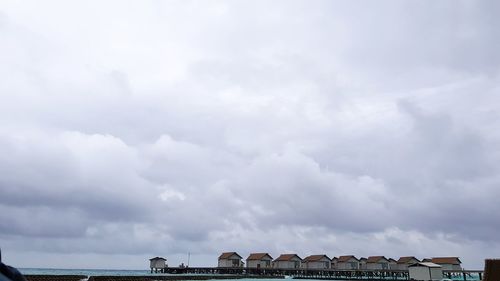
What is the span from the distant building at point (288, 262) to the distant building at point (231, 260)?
9.30m

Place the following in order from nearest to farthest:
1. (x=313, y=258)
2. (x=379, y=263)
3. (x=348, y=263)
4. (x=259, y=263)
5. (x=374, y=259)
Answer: (x=379, y=263)
(x=374, y=259)
(x=348, y=263)
(x=313, y=258)
(x=259, y=263)

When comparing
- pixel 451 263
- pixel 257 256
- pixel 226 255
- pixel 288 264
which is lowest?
pixel 288 264

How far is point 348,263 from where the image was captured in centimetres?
10562

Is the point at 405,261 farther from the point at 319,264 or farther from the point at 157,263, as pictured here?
the point at 157,263

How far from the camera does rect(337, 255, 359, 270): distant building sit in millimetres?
105312

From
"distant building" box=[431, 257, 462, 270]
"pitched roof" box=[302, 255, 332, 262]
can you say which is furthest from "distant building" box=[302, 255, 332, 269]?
"distant building" box=[431, 257, 462, 270]

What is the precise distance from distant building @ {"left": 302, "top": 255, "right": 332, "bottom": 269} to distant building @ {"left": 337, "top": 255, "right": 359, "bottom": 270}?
318 centimetres

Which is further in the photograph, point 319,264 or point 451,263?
point 319,264

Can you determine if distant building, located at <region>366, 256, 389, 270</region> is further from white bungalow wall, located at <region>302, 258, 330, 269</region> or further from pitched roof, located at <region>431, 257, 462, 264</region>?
pitched roof, located at <region>431, 257, 462, 264</region>

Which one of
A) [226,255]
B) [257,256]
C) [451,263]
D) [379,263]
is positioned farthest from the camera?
[226,255]

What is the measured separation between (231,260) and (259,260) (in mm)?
7250

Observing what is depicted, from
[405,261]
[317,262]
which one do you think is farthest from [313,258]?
[405,261]

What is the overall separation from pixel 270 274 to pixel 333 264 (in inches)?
646

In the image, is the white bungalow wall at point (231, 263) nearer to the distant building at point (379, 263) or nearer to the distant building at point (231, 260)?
the distant building at point (231, 260)
